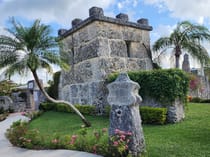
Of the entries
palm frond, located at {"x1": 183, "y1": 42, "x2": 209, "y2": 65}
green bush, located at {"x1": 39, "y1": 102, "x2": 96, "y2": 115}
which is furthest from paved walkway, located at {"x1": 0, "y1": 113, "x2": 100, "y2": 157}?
palm frond, located at {"x1": 183, "y1": 42, "x2": 209, "y2": 65}

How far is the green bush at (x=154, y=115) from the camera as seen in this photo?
812 cm

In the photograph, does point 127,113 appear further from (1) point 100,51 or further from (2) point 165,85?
(1) point 100,51

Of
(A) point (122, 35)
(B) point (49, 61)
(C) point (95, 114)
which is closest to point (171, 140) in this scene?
(B) point (49, 61)

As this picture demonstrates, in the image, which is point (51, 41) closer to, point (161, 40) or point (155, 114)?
point (155, 114)

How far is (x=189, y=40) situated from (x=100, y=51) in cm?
511

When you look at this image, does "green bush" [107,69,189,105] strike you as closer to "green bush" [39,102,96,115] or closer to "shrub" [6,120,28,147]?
"green bush" [39,102,96,115]

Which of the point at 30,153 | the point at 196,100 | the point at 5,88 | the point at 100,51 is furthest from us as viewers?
the point at 5,88

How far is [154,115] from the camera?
8219 mm

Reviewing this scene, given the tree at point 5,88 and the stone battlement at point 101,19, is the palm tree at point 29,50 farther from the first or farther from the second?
the tree at point 5,88

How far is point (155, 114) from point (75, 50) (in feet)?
22.9

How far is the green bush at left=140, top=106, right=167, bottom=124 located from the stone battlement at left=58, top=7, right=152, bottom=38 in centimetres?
544

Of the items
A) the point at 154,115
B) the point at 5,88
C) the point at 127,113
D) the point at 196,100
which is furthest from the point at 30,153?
the point at 5,88

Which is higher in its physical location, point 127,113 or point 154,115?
point 127,113

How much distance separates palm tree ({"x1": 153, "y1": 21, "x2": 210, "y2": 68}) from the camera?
12438mm
